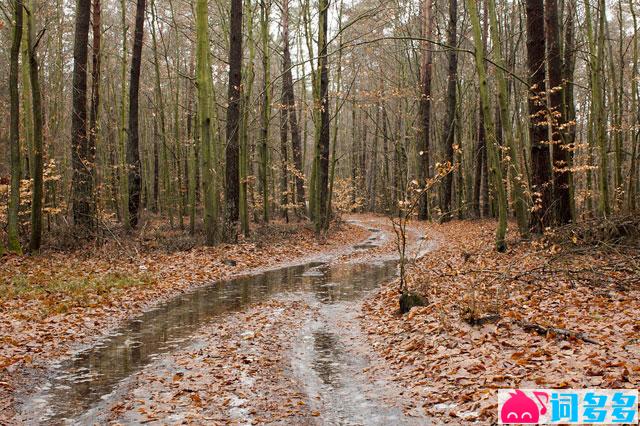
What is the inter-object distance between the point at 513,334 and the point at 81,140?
50.8 ft

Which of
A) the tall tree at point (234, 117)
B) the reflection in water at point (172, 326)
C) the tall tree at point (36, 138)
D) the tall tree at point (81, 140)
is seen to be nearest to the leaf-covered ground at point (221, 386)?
the reflection in water at point (172, 326)

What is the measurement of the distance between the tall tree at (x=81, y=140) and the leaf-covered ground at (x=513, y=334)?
1106 centimetres

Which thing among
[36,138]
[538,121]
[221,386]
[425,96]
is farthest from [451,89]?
[221,386]

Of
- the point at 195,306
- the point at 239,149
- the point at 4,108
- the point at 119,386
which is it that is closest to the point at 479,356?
the point at 119,386

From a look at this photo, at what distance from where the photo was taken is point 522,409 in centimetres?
448

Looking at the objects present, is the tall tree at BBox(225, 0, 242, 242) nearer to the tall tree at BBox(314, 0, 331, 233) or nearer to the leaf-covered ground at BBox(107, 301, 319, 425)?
the tall tree at BBox(314, 0, 331, 233)

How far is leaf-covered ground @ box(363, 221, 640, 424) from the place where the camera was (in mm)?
5004

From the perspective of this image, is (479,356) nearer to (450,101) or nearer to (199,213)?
(450,101)

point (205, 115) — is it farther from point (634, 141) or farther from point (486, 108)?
point (634, 141)

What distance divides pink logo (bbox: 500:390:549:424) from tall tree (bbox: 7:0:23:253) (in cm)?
1341

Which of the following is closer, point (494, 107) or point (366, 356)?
point (366, 356)

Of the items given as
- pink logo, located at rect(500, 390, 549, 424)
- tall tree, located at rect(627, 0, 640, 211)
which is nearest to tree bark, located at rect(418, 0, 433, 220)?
tall tree, located at rect(627, 0, 640, 211)

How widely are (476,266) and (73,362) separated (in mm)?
8341

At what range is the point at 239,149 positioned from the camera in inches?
781
